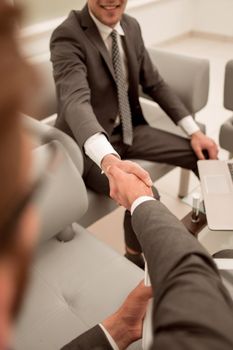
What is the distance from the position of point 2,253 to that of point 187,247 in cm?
52

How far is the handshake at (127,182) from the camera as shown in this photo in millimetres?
1150

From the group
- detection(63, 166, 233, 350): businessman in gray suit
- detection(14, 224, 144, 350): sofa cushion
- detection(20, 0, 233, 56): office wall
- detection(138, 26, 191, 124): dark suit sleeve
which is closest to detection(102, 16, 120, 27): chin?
detection(138, 26, 191, 124): dark suit sleeve

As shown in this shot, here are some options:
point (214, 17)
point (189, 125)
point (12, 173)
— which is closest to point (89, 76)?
point (189, 125)

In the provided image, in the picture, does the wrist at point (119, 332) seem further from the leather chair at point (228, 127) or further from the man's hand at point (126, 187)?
the leather chair at point (228, 127)

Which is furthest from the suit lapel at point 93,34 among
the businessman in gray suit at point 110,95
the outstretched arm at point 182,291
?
the outstretched arm at point 182,291

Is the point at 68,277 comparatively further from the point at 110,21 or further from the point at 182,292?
the point at 110,21

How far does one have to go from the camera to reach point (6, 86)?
32 cm

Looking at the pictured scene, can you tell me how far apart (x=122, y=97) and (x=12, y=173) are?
162cm

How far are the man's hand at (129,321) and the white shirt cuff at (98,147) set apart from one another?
1.79 feet

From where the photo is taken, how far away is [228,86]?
2.27 m

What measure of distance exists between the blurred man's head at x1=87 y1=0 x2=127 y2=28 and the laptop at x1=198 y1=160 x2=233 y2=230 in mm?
767

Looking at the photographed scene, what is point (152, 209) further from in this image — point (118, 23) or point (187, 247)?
point (118, 23)

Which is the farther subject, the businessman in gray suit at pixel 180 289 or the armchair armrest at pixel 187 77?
the armchair armrest at pixel 187 77

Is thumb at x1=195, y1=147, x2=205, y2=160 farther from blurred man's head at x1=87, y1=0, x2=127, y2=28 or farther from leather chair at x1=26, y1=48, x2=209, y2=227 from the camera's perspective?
blurred man's head at x1=87, y1=0, x2=127, y2=28
